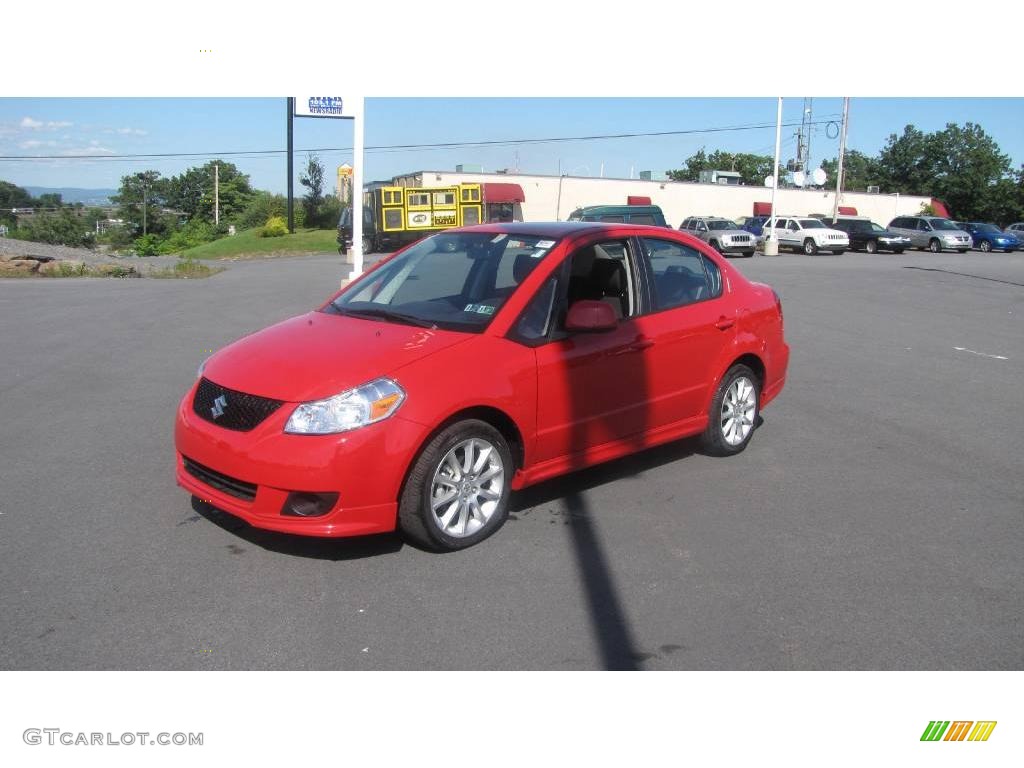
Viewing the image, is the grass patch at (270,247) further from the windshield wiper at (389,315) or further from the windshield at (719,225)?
the windshield wiper at (389,315)

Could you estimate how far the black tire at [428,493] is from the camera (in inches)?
181

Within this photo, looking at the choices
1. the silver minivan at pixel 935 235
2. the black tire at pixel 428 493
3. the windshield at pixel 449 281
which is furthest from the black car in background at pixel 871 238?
the black tire at pixel 428 493

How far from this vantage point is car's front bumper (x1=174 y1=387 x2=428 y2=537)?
14.4ft

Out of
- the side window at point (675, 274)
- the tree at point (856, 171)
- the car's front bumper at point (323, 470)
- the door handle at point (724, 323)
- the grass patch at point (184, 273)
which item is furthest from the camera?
the tree at point (856, 171)

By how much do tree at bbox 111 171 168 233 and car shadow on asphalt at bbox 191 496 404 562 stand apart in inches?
3652

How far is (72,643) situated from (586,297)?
3475 millimetres

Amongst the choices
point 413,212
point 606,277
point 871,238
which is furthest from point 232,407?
point 871,238

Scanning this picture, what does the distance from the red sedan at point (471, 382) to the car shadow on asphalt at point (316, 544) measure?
0.32 meters

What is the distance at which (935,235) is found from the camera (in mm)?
42750

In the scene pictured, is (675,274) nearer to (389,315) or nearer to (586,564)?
(389,315)

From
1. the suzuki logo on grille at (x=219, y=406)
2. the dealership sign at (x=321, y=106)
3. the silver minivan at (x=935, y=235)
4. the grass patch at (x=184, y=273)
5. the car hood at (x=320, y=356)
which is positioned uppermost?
the dealership sign at (x=321, y=106)

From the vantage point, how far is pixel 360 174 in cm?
1538

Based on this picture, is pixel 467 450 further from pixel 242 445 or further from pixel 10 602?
pixel 10 602

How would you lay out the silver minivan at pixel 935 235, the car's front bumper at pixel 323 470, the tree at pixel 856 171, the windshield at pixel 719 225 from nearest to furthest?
1. the car's front bumper at pixel 323 470
2. the windshield at pixel 719 225
3. the silver minivan at pixel 935 235
4. the tree at pixel 856 171
